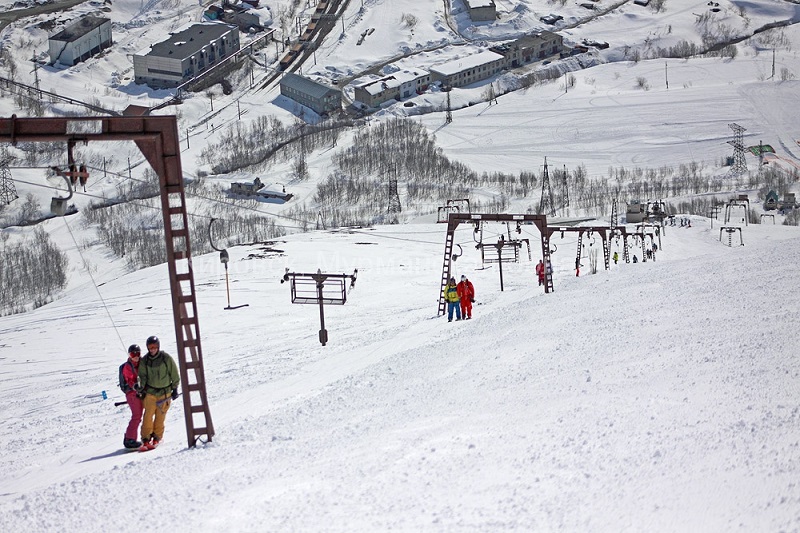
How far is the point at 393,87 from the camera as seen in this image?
82250 millimetres

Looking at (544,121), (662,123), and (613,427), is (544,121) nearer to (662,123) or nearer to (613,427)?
(662,123)

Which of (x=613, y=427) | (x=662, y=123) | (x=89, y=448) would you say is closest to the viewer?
(x=613, y=427)

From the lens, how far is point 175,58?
277 feet

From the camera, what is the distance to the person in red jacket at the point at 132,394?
40.4 feet

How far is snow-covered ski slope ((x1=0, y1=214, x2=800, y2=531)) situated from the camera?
876 centimetres

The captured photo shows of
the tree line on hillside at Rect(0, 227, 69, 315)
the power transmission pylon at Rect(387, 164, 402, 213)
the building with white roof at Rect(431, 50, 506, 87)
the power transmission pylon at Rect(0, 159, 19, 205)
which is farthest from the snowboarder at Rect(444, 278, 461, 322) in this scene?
the building with white roof at Rect(431, 50, 506, 87)

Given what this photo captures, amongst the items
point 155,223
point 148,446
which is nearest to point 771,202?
point 155,223

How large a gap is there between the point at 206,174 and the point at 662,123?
119ft

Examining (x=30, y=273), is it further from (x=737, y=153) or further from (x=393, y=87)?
Answer: (x=737, y=153)

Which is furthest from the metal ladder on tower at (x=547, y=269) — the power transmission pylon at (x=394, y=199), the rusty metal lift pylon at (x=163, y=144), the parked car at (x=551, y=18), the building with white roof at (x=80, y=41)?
the parked car at (x=551, y=18)

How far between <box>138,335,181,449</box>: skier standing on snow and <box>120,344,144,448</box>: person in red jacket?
5.0 inches

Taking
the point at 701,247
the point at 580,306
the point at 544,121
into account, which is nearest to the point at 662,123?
the point at 544,121

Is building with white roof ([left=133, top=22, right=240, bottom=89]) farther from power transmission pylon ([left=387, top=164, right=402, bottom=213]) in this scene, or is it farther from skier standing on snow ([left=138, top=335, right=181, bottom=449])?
skier standing on snow ([left=138, top=335, right=181, bottom=449])

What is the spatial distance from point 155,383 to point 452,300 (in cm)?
1141
